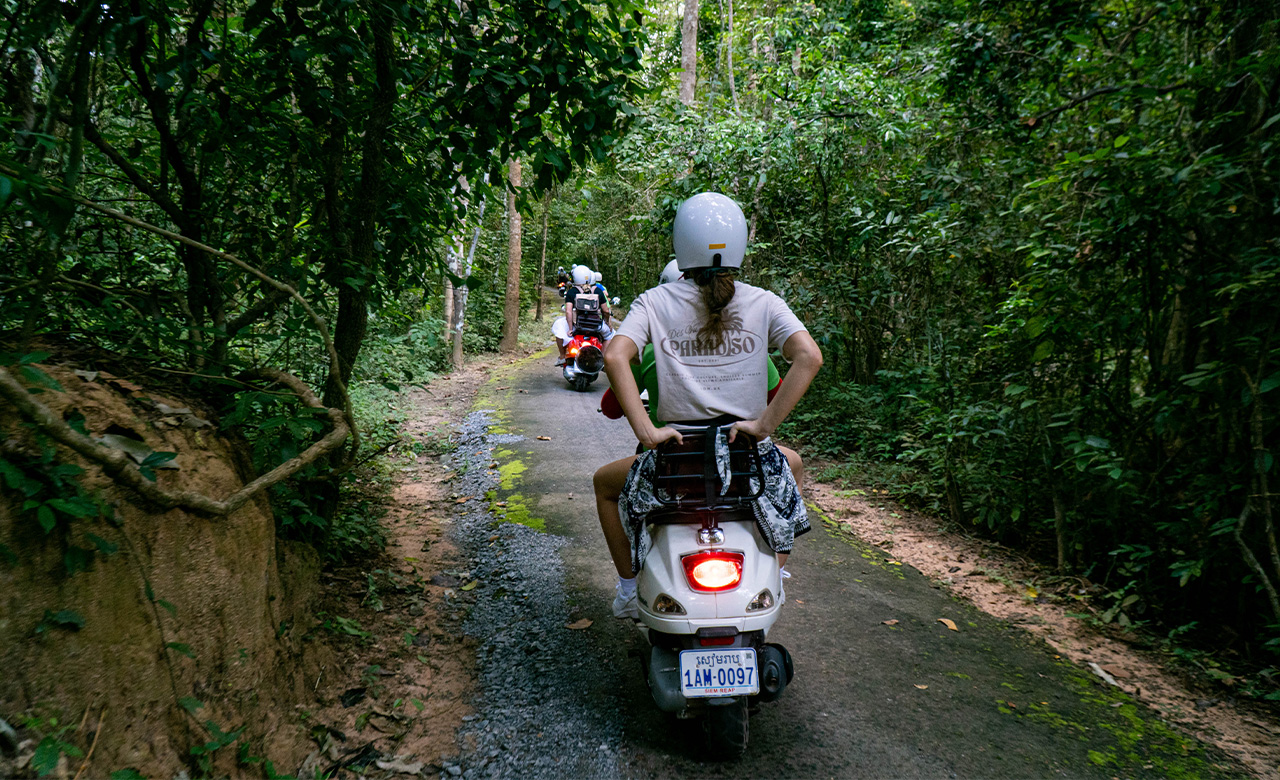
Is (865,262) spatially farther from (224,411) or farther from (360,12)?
(224,411)

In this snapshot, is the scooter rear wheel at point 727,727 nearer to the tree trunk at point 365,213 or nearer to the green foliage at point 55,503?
the green foliage at point 55,503

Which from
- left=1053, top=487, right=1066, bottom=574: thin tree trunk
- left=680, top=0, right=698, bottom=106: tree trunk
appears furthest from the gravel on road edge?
left=680, top=0, right=698, bottom=106: tree trunk

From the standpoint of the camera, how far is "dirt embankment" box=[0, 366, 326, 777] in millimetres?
1856

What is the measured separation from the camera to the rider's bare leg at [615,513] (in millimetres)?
3244

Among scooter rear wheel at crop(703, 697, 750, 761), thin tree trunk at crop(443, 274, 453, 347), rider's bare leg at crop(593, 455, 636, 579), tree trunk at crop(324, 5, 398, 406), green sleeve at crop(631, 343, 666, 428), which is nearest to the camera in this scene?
scooter rear wheel at crop(703, 697, 750, 761)

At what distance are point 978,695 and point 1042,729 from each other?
30cm

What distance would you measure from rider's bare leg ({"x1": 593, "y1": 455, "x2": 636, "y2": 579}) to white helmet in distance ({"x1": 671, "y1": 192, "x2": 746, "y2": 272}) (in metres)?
0.99

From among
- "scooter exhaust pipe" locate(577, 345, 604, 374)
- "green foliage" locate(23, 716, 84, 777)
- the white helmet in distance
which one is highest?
the white helmet in distance

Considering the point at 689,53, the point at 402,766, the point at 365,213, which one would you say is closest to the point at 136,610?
the point at 402,766

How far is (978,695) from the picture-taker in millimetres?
3355

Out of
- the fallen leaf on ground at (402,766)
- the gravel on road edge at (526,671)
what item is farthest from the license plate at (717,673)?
the fallen leaf on ground at (402,766)

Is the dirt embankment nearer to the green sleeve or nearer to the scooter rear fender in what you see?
the scooter rear fender

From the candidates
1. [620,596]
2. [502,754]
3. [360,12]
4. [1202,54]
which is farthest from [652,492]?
[1202,54]

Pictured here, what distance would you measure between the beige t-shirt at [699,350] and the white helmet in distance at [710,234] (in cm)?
12
